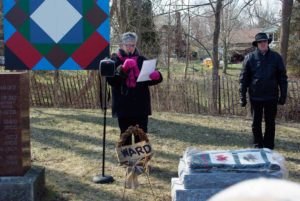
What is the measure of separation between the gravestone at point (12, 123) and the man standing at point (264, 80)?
10.6ft

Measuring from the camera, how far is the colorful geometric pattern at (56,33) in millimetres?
6191

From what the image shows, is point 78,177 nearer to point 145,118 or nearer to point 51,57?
point 145,118

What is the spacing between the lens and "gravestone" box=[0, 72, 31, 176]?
470 cm

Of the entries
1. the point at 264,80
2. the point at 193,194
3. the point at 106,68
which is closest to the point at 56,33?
the point at 106,68

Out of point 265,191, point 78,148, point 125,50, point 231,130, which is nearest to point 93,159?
point 78,148

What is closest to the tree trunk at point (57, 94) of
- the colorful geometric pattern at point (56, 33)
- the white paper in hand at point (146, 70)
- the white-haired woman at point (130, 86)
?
the colorful geometric pattern at point (56, 33)

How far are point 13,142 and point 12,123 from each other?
0.65ft

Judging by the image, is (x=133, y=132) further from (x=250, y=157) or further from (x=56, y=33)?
(x=56, y=33)

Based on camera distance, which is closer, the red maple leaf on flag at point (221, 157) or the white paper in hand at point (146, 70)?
the red maple leaf on flag at point (221, 157)

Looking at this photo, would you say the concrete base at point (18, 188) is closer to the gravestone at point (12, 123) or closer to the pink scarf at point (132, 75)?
the gravestone at point (12, 123)

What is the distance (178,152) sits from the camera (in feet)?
23.8

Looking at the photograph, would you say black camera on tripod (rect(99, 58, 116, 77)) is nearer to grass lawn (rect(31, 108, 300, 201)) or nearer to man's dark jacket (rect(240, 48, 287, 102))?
grass lawn (rect(31, 108, 300, 201))

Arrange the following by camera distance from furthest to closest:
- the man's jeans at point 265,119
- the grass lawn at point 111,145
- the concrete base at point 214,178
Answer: the man's jeans at point 265,119, the grass lawn at point 111,145, the concrete base at point 214,178

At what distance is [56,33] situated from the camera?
6395 millimetres
